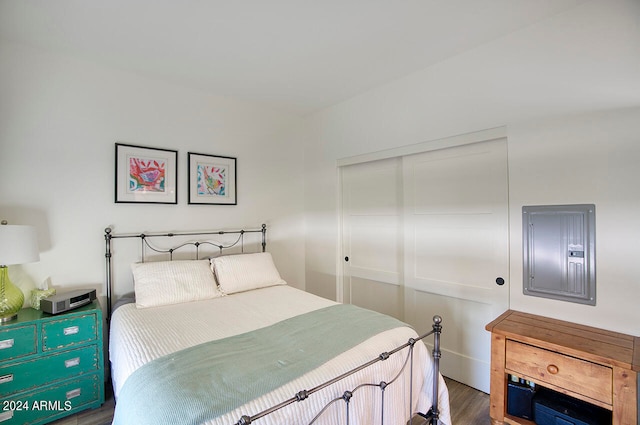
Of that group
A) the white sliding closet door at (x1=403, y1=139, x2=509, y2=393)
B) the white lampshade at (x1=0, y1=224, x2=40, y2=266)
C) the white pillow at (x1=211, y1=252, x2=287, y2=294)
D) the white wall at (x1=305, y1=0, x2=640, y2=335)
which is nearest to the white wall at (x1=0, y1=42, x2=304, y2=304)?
the white lampshade at (x1=0, y1=224, x2=40, y2=266)

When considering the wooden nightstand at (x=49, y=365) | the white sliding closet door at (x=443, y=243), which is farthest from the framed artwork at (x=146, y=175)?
the white sliding closet door at (x=443, y=243)

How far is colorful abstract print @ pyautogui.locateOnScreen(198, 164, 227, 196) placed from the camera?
292 cm

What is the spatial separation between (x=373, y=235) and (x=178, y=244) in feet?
6.33

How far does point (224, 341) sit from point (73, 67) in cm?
243

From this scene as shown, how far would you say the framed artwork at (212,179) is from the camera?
2873 mm

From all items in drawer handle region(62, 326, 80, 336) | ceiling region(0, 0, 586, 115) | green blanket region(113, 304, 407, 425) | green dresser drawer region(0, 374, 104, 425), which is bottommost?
green dresser drawer region(0, 374, 104, 425)

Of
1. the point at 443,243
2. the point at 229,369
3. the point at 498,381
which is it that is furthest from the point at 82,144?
the point at 498,381

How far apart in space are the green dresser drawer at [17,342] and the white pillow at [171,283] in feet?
1.90

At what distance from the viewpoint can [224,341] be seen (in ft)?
5.06

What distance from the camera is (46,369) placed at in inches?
73.6

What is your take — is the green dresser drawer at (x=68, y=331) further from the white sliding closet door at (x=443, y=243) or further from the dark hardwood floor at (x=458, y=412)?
the white sliding closet door at (x=443, y=243)

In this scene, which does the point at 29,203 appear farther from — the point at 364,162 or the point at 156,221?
the point at 364,162

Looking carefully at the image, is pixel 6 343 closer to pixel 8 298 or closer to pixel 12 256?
pixel 8 298

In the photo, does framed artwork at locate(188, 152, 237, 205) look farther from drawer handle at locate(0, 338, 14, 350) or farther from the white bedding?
drawer handle at locate(0, 338, 14, 350)
